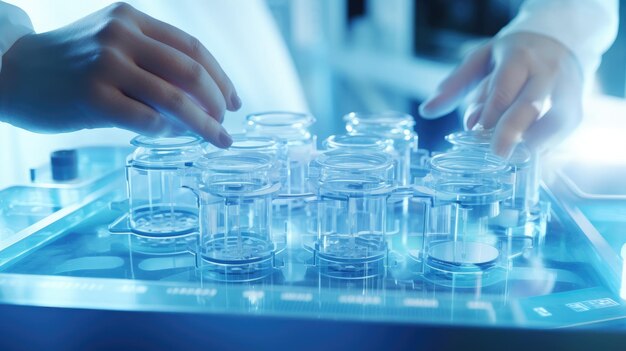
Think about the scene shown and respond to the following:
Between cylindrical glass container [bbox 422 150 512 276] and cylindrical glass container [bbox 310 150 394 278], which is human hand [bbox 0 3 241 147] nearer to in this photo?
cylindrical glass container [bbox 310 150 394 278]

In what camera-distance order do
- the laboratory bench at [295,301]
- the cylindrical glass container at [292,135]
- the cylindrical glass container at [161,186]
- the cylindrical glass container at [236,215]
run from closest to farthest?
the laboratory bench at [295,301]
the cylindrical glass container at [236,215]
the cylindrical glass container at [161,186]
the cylindrical glass container at [292,135]

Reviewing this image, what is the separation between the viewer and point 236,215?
29.7 inches

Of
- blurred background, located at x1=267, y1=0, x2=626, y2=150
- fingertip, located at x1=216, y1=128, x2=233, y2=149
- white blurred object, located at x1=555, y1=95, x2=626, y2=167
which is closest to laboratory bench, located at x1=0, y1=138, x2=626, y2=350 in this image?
fingertip, located at x1=216, y1=128, x2=233, y2=149

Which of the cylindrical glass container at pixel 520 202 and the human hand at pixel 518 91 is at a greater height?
the human hand at pixel 518 91

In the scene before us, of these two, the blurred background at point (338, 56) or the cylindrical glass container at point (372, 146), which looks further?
the blurred background at point (338, 56)

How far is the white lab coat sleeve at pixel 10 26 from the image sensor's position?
2.63 feet

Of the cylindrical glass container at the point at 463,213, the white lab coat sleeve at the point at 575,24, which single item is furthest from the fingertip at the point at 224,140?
the white lab coat sleeve at the point at 575,24

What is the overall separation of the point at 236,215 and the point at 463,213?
25 centimetres

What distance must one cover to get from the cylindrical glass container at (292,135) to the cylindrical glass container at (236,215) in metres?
0.10

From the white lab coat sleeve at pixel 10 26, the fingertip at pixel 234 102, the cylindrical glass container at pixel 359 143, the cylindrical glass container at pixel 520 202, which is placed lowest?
A: the cylindrical glass container at pixel 520 202

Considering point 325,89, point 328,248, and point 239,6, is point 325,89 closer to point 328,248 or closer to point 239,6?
point 239,6

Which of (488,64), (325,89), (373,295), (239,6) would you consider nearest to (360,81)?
(325,89)

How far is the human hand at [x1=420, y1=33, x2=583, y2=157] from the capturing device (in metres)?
0.88

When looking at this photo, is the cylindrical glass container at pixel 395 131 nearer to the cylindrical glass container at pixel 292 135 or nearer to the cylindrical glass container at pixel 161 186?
the cylindrical glass container at pixel 292 135
